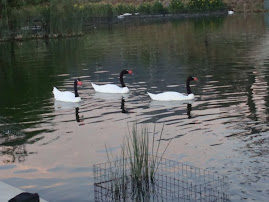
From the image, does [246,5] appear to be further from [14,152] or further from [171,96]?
[14,152]

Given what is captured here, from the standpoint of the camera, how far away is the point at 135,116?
2134cm

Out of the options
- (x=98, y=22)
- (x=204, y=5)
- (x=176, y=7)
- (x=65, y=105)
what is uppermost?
(x=204, y=5)

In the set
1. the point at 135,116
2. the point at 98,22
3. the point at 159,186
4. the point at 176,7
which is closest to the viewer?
the point at 159,186

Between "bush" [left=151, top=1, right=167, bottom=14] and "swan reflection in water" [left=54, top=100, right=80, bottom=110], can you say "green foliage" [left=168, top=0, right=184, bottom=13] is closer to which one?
"bush" [left=151, top=1, right=167, bottom=14]

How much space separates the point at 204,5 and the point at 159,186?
95.7 metres

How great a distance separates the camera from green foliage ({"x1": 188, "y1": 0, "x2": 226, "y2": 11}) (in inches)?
4190

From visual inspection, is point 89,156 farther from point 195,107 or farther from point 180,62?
point 180,62

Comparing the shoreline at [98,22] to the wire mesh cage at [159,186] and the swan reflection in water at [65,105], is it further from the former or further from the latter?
the wire mesh cage at [159,186]

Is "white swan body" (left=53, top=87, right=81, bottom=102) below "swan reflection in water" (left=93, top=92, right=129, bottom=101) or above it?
above

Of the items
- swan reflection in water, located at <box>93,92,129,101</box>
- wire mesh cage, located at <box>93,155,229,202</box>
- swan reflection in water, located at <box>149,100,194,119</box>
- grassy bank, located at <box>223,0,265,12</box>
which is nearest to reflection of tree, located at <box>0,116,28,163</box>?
wire mesh cage, located at <box>93,155,229,202</box>

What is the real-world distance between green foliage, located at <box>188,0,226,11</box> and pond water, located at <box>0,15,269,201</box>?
209ft

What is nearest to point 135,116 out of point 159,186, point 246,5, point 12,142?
point 12,142

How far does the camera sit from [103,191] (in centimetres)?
1359

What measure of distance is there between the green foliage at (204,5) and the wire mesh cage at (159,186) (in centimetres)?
9380
